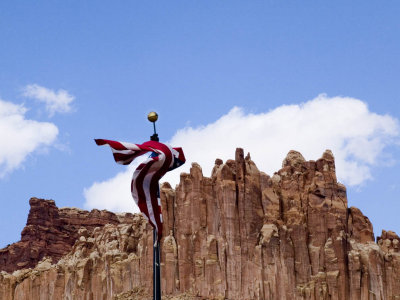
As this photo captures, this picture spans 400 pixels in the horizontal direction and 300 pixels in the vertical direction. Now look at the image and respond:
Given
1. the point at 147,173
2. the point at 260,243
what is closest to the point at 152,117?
the point at 147,173

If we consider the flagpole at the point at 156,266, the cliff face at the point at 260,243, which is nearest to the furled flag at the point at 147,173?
the flagpole at the point at 156,266

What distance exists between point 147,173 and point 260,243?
71.0 metres

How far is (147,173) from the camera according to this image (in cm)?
4541

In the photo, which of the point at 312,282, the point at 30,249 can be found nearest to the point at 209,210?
the point at 312,282

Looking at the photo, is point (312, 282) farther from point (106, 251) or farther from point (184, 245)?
point (106, 251)

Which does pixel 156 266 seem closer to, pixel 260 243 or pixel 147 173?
pixel 147 173

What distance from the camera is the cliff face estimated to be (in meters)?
113

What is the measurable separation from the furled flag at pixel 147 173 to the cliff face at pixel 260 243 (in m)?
67.8

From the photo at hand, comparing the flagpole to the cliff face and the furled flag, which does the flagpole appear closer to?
the furled flag

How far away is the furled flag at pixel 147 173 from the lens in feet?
148

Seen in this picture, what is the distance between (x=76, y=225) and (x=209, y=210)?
64713 mm

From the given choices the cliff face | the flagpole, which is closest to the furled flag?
the flagpole

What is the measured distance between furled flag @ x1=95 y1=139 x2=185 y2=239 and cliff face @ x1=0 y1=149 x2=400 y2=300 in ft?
222

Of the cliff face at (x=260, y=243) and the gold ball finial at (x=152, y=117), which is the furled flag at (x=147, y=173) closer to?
the gold ball finial at (x=152, y=117)
